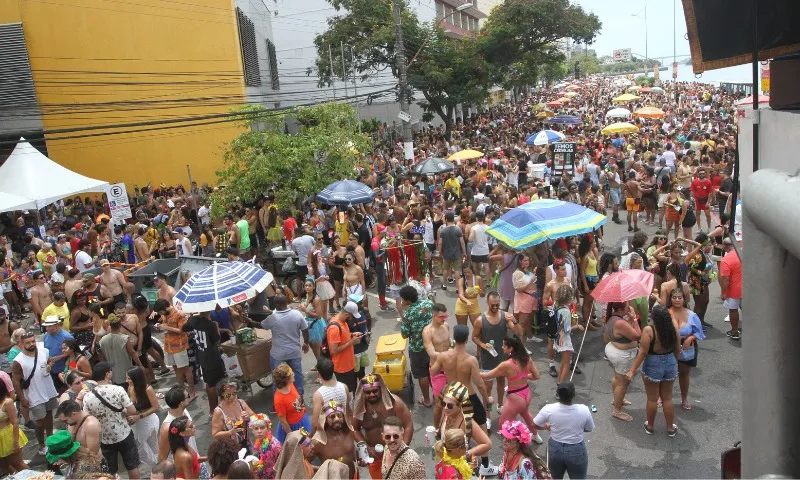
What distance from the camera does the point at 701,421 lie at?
689cm

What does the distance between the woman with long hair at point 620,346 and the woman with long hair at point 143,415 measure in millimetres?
4821

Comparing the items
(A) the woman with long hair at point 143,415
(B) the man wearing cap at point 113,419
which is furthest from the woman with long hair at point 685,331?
(B) the man wearing cap at point 113,419

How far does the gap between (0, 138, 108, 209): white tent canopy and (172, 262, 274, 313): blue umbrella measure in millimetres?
10270

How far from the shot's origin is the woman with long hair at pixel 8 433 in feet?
20.7

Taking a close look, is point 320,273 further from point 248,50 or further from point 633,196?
point 248,50

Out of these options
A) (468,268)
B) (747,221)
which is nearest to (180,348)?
(468,268)

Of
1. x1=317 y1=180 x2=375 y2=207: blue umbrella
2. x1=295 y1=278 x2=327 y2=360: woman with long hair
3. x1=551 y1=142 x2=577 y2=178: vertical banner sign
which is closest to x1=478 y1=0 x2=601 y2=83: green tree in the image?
x1=551 y1=142 x2=577 y2=178: vertical banner sign

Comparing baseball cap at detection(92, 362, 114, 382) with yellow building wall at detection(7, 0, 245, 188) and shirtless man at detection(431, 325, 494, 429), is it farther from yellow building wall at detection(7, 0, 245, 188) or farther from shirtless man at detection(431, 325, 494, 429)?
yellow building wall at detection(7, 0, 245, 188)

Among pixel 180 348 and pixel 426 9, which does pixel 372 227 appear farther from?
pixel 426 9

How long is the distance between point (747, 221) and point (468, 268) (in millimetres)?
A: 8970

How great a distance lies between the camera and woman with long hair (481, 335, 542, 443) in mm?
6191

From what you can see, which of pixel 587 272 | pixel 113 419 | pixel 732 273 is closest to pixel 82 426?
pixel 113 419

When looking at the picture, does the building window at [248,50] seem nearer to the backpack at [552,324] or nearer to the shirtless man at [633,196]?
the shirtless man at [633,196]

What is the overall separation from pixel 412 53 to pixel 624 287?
2868 cm
